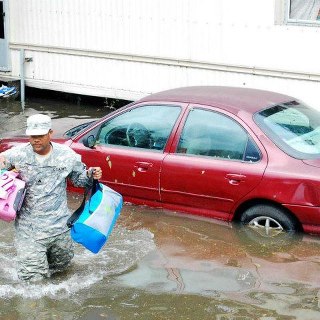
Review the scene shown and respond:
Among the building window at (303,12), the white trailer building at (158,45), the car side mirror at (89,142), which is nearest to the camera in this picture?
the car side mirror at (89,142)

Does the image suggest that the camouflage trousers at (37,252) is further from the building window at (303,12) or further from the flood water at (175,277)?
the building window at (303,12)

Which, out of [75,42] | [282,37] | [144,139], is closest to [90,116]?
[75,42]

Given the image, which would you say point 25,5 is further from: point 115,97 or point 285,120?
point 285,120

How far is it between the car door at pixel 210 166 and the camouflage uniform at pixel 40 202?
1.62 m

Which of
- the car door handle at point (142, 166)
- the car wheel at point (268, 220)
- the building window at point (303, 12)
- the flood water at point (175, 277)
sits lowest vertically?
the flood water at point (175, 277)

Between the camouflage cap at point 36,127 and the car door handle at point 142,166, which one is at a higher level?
the camouflage cap at point 36,127

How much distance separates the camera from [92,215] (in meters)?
6.63

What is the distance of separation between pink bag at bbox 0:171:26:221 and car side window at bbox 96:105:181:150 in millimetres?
2244

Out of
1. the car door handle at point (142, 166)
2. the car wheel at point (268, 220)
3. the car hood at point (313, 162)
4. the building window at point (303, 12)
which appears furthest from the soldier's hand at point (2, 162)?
the building window at point (303, 12)

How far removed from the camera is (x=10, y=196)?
6504 millimetres

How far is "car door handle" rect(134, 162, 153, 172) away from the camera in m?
8.39

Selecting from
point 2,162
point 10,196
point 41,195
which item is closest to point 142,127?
point 41,195

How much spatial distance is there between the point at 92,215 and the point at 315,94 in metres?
6.14

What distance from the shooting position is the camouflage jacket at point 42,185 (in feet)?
22.0
